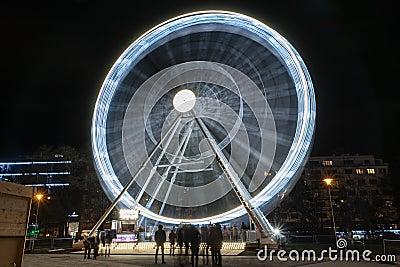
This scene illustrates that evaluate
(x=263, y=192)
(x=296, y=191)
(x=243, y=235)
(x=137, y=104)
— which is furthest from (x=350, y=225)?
(x=137, y=104)

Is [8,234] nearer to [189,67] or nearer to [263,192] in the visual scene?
[263,192]

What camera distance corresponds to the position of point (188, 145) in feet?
61.6

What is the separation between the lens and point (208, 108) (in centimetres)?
1673

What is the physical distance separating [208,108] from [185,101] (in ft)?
4.05

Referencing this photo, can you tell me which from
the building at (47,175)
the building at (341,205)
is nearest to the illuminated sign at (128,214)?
the building at (47,175)

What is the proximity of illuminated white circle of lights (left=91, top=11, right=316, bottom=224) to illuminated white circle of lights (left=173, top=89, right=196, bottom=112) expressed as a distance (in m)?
0.12

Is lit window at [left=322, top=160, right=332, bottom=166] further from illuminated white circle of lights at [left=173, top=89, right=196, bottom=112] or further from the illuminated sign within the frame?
illuminated white circle of lights at [left=173, top=89, right=196, bottom=112]

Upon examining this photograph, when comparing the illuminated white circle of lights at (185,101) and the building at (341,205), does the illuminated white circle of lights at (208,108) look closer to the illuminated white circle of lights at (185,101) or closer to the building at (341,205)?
the illuminated white circle of lights at (185,101)

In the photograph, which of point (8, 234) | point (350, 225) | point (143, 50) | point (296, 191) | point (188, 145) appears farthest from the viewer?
point (350, 225)

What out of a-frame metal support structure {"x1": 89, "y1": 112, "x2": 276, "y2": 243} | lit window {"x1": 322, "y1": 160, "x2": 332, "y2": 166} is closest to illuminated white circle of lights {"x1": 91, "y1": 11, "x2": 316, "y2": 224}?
a-frame metal support structure {"x1": 89, "y1": 112, "x2": 276, "y2": 243}

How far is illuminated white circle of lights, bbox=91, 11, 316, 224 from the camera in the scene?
15148 mm

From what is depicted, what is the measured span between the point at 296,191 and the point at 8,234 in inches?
1387

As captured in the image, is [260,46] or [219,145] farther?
[219,145]
